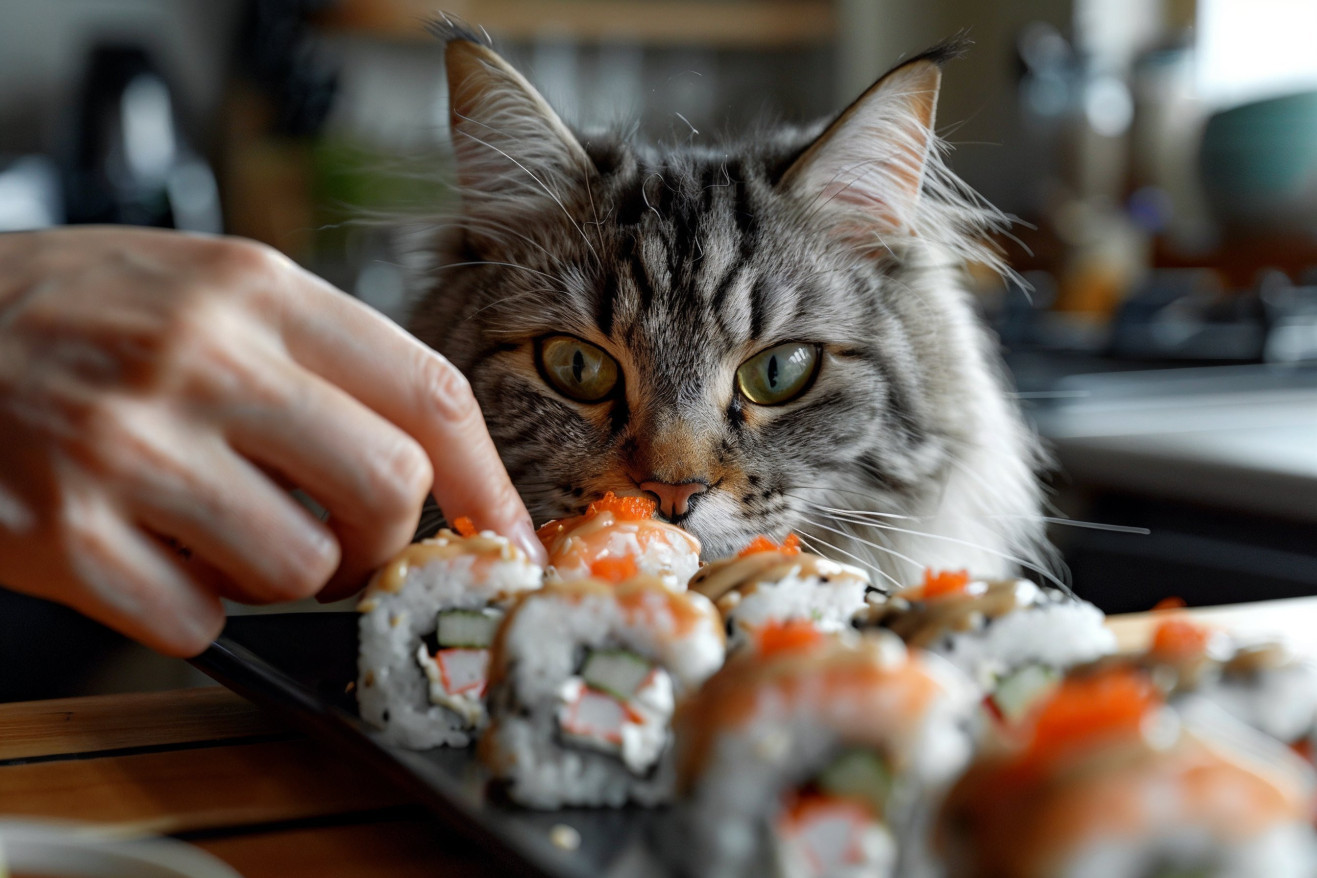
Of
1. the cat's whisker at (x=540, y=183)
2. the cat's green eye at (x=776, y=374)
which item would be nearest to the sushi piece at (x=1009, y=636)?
the cat's green eye at (x=776, y=374)

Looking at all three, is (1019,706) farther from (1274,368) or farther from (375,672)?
(1274,368)


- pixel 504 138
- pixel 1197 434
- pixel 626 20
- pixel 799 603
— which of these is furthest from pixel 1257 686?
pixel 626 20

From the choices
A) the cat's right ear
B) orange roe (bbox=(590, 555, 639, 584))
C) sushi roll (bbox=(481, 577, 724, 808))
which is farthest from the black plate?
the cat's right ear

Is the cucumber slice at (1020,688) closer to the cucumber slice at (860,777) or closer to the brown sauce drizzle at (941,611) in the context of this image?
the brown sauce drizzle at (941,611)

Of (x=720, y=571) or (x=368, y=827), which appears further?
(x=720, y=571)

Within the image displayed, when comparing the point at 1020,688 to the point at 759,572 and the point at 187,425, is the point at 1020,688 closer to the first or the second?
the point at 759,572

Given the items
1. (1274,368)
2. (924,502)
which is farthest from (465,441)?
(1274,368)
